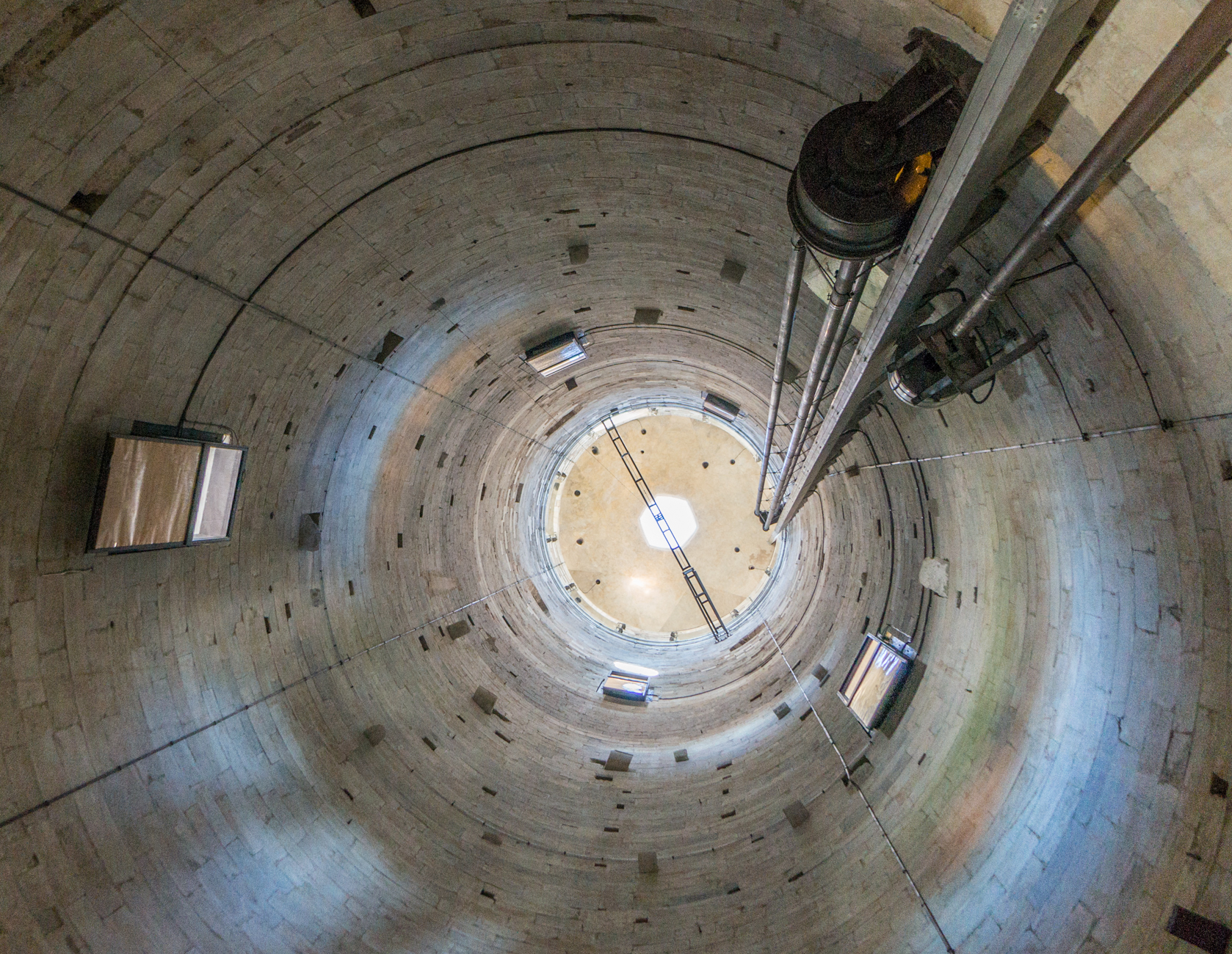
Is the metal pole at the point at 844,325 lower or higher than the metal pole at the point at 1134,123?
higher

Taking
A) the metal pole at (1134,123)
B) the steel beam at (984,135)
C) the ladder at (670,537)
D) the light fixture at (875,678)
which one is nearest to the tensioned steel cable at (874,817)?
the light fixture at (875,678)

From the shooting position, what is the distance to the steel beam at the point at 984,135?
3.07 m

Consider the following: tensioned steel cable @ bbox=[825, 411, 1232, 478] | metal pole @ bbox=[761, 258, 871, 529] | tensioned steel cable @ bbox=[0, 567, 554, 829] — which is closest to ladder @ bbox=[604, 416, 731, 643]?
tensioned steel cable @ bbox=[0, 567, 554, 829]

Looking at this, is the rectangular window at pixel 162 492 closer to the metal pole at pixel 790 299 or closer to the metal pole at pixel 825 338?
the metal pole at pixel 790 299

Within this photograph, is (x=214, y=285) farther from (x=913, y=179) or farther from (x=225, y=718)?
(x=913, y=179)

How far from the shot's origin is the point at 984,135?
3.58 meters

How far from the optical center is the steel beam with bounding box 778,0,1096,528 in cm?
307

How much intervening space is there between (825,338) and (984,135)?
329cm

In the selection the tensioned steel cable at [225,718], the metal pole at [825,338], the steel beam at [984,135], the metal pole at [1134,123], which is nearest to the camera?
the metal pole at [1134,123]

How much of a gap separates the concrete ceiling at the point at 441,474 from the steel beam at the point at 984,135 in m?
0.35

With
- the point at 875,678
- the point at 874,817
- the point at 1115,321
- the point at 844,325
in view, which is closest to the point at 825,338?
the point at 844,325

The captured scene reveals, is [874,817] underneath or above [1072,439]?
underneath

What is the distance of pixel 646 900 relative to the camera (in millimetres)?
10016

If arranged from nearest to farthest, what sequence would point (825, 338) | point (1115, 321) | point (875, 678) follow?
1. point (1115, 321)
2. point (825, 338)
3. point (875, 678)
